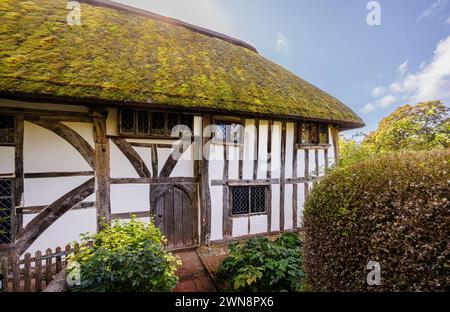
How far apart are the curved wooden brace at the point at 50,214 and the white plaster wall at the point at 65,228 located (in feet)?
0.30

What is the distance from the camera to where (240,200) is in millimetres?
8102

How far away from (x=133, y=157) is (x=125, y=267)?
3.58 metres

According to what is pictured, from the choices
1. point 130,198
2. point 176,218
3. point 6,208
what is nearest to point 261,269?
point 176,218

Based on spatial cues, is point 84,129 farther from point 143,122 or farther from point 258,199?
point 258,199

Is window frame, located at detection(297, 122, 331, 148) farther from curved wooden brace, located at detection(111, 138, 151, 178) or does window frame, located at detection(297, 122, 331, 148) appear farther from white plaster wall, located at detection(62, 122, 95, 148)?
white plaster wall, located at detection(62, 122, 95, 148)

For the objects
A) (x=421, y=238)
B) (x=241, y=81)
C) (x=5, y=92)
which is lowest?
(x=421, y=238)

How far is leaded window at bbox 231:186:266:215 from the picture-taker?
805 cm

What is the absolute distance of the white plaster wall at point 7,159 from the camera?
17.1 feet

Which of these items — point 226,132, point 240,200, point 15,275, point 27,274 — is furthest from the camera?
point 240,200

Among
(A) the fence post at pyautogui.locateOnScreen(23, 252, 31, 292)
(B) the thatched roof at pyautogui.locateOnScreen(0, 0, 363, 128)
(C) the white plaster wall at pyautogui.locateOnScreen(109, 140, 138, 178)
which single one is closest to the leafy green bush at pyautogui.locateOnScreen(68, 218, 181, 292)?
(A) the fence post at pyautogui.locateOnScreen(23, 252, 31, 292)

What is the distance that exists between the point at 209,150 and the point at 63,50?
469 centimetres

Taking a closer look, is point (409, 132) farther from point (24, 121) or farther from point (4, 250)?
point (4, 250)
